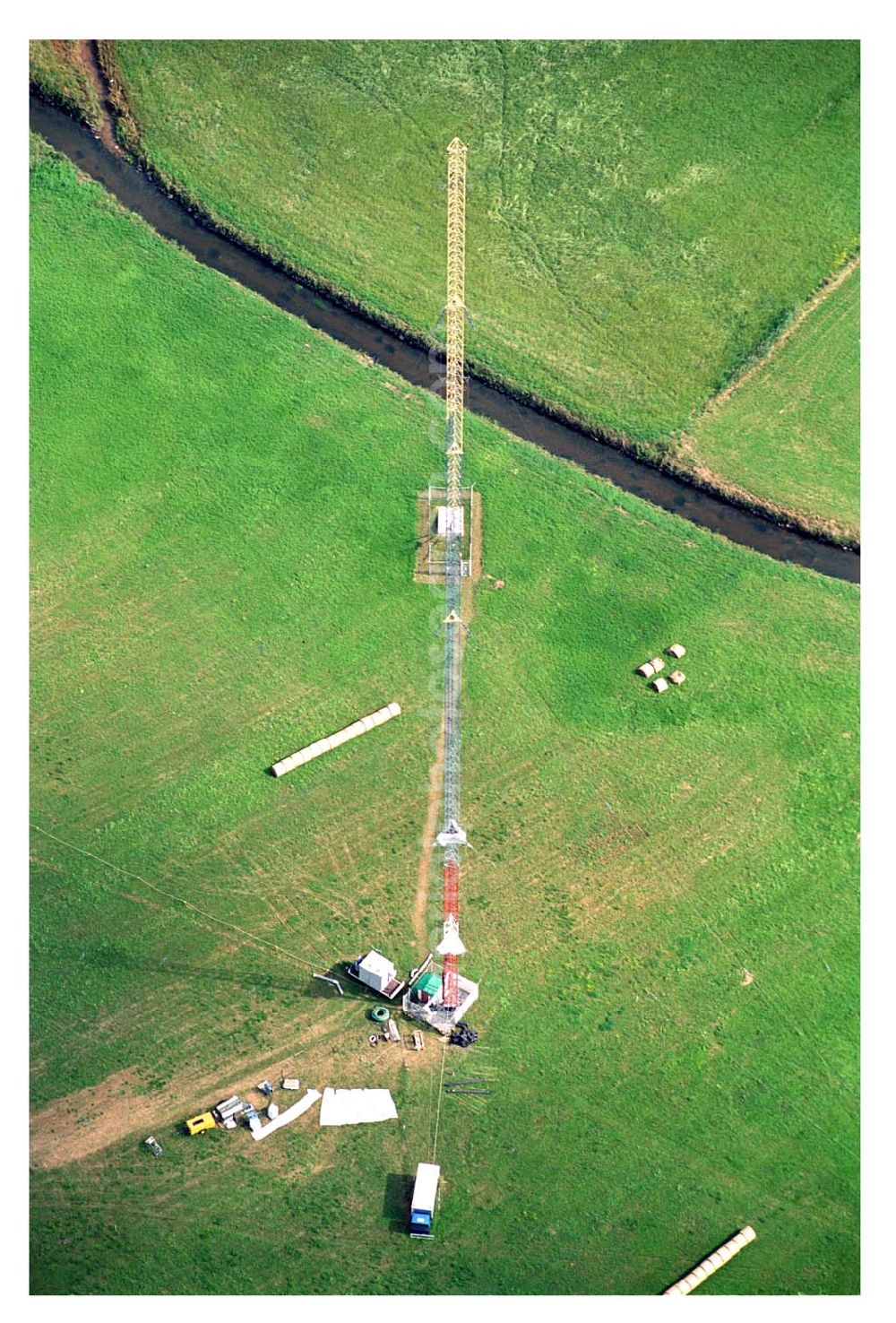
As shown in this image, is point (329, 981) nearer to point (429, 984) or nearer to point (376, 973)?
point (376, 973)

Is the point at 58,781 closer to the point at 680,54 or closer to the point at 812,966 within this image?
the point at 812,966

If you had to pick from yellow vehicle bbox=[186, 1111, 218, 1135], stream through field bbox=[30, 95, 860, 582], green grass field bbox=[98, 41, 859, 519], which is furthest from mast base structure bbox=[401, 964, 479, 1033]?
green grass field bbox=[98, 41, 859, 519]

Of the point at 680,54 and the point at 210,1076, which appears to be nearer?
the point at 210,1076

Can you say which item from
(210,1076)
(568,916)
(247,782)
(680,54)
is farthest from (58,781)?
(680,54)

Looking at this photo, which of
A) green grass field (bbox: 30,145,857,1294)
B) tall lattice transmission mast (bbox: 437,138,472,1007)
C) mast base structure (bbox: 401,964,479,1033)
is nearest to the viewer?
green grass field (bbox: 30,145,857,1294)

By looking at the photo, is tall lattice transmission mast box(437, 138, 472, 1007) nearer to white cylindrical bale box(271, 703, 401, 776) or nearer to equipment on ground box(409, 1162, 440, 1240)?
white cylindrical bale box(271, 703, 401, 776)

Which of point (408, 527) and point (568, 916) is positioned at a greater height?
point (408, 527)
